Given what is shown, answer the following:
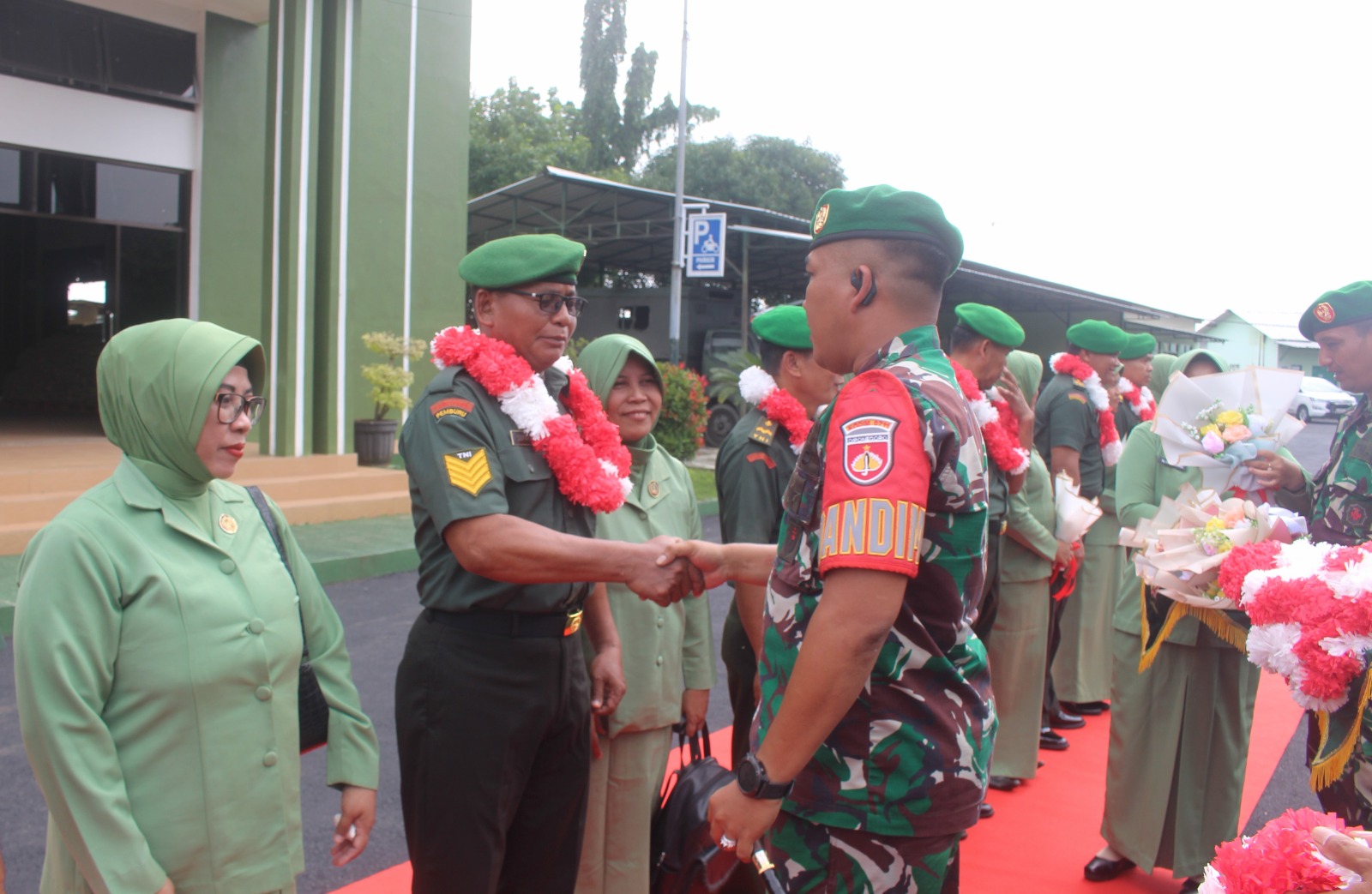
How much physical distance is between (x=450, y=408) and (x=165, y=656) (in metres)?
0.88

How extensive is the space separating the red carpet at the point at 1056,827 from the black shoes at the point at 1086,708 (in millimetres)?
135

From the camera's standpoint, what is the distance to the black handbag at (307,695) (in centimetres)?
221

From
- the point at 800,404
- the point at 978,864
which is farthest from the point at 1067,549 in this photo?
the point at 800,404

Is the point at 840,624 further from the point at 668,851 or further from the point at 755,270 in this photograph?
the point at 755,270

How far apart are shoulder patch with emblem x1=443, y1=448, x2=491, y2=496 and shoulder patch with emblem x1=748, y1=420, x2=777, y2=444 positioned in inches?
47.6

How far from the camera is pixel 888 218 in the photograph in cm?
189

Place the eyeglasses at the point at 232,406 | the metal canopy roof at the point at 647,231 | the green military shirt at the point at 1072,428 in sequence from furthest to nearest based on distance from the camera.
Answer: the metal canopy roof at the point at 647,231 < the green military shirt at the point at 1072,428 < the eyeglasses at the point at 232,406

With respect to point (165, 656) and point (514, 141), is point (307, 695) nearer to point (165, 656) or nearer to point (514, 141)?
point (165, 656)

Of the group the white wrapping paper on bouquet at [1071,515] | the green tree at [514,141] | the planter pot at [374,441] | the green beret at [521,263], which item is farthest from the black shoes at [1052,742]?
the green tree at [514,141]

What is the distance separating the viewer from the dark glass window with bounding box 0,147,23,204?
1092 centimetres

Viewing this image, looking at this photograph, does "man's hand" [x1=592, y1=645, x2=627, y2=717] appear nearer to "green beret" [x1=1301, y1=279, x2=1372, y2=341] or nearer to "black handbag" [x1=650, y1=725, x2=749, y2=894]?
"black handbag" [x1=650, y1=725, x2=749, y2=894]

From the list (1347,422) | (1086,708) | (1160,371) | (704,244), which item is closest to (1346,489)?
(1347,422)

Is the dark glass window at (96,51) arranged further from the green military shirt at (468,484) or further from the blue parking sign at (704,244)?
the green military shirt at (468,484)

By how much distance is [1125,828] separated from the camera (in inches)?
147
